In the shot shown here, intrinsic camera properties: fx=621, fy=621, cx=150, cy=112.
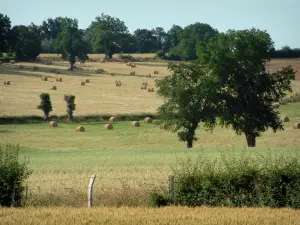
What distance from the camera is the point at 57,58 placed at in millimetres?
133000

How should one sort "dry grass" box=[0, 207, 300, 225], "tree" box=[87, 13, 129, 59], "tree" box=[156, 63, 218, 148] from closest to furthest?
"dry grass" box=[0, 207, 300, 225], "tree" box=[156, 63, 218, 148], "tree" box=[87, 13, 129, 59]

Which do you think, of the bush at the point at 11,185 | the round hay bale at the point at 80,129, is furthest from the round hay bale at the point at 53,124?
the bush at the point at 11,185

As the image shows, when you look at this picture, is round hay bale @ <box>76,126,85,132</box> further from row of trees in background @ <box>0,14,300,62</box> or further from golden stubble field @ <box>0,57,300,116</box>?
row of trees in background @ <box>0,14,300,62</box>

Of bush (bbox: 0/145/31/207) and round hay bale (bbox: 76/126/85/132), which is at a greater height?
bush (bbox: 0/145/31/207)

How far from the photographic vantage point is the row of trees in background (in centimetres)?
11306

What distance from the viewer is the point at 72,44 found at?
110 meters

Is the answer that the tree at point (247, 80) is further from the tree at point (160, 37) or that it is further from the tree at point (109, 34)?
the tree at point (160, 37)

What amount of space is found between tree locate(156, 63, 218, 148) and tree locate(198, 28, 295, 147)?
991 mm

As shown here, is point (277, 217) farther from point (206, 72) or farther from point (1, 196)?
point (206, 72)

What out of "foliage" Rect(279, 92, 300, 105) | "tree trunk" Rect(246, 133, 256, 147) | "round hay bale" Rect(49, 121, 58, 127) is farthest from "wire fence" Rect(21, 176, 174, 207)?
"foliage" Rect(279, 92, 300, 105)

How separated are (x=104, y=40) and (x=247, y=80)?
9141cm

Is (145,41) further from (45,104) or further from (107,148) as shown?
(107,148)

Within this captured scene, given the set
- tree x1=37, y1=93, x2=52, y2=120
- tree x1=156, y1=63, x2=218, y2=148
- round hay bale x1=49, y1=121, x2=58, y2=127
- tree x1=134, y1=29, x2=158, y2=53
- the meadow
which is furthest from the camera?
tree x1=134, y1=29, x2=158, y2=53

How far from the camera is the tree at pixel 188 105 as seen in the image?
49781 millimetres
